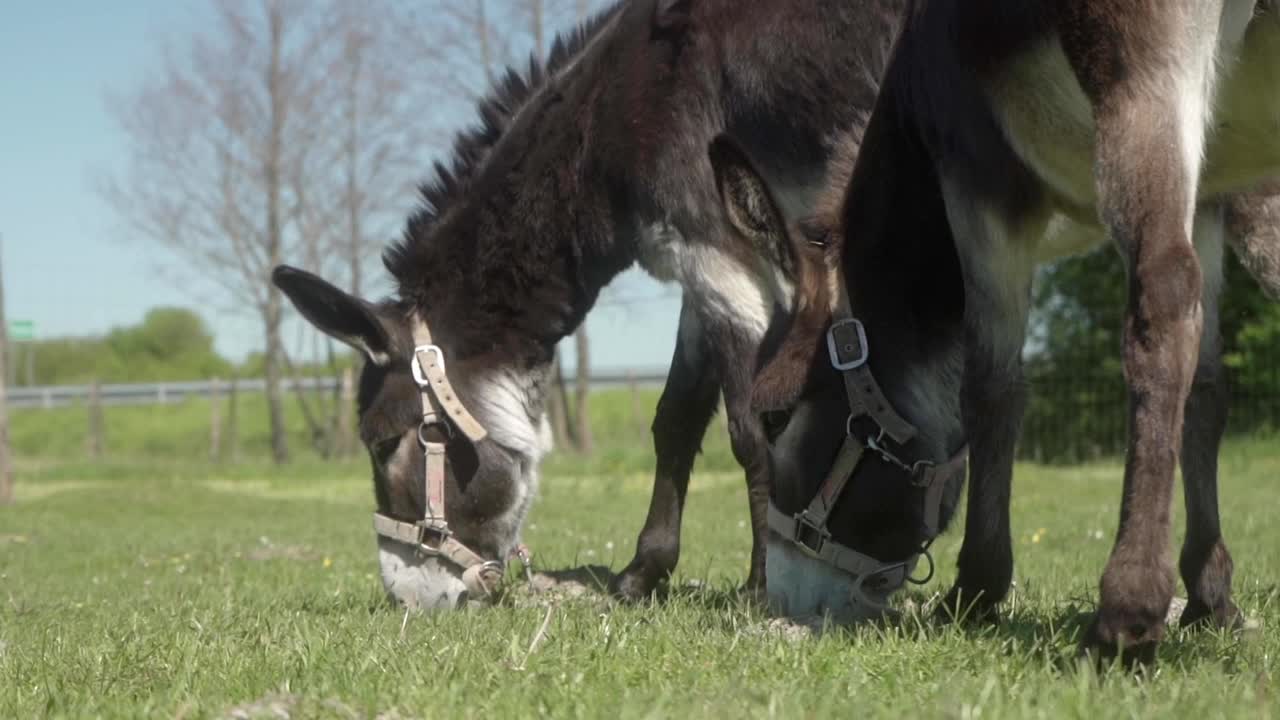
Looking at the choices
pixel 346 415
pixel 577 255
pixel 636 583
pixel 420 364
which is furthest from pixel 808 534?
pixel 346 415

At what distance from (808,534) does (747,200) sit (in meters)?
1.04

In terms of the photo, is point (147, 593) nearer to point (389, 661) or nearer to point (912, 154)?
point (389, 661)

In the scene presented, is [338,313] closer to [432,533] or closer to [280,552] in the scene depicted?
[432,533]

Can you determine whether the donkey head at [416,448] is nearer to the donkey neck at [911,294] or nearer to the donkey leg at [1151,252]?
the donkey neck at [911,294]

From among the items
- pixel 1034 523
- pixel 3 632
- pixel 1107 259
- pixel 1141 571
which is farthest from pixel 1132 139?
pixel 1107 259

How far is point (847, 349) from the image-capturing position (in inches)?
153

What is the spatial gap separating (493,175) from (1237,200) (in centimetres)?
290

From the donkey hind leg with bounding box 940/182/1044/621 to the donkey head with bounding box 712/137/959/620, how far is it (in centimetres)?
26

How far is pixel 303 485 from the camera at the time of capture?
17.7m

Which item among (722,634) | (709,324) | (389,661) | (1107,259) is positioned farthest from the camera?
(1107,259)

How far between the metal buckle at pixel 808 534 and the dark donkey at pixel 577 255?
1005 mm

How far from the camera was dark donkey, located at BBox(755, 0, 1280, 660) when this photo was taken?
2.73m

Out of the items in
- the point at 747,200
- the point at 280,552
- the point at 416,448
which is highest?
the point at 747,200

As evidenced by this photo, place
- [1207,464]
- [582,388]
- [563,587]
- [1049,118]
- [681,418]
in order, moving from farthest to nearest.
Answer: [582,388] < [681,418] < [563,587] < [1207,464] < [1049,118]
